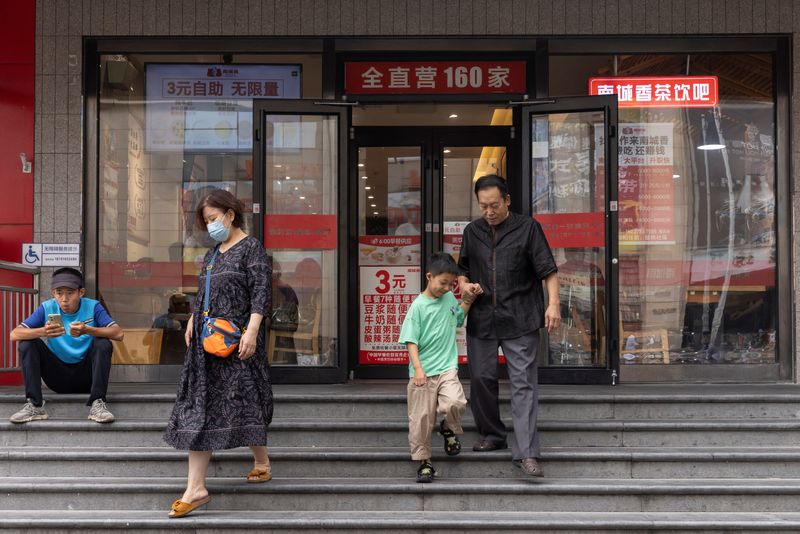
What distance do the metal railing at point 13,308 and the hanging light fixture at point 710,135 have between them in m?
6.03

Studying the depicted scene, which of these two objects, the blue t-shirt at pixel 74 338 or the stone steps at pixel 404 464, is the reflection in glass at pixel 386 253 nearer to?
the stone steps at pixel 404 464

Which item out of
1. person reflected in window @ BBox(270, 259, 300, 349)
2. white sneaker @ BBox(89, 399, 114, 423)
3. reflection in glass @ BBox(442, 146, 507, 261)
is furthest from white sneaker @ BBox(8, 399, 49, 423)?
reflection in glass @ BBox(442, 146, 507, 261)

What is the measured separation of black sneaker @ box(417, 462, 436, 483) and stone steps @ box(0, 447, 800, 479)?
21 centimetres

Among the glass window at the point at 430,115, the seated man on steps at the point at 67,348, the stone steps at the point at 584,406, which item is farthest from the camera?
the glass window at the point at 430,115

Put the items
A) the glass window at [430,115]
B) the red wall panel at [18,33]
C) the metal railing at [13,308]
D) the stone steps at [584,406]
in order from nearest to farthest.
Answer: the stone steps at [584,406] < the metal railing at [13,308] < the red wall panel at [18,33] < the glass window at [430,115]

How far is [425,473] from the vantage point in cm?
537

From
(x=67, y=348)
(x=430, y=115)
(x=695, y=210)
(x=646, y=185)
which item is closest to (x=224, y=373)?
(x=67, y=348)

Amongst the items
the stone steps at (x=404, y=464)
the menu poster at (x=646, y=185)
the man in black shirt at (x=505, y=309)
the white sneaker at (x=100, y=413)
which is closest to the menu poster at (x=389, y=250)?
the menu poster at (x=646, y=185)

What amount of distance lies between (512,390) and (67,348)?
313 centimetres

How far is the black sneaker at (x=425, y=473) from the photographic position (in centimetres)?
537

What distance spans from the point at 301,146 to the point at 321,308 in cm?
144

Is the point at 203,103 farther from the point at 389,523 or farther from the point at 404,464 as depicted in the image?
the point at 389,523

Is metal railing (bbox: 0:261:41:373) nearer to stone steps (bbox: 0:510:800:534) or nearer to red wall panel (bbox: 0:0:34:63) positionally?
red wall panel (bbox: 0:0:34:63)

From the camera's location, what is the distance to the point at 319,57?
7766 mm
